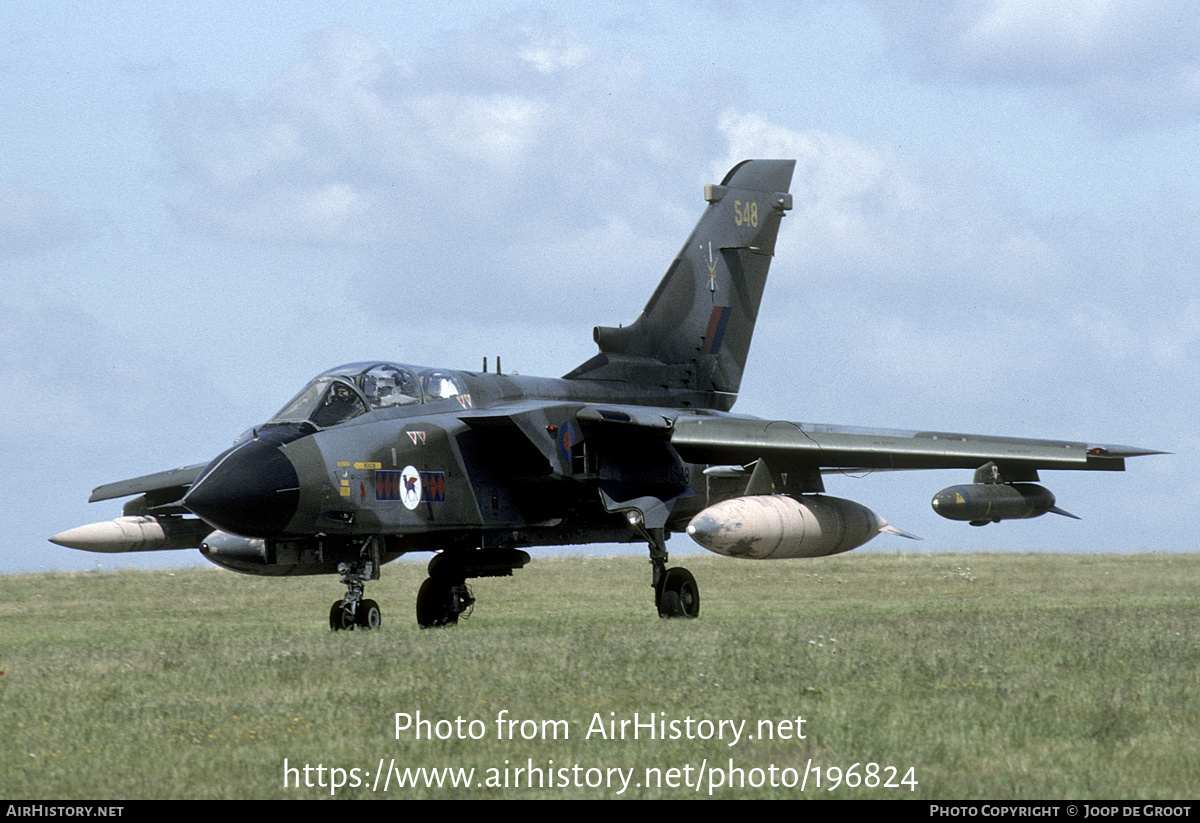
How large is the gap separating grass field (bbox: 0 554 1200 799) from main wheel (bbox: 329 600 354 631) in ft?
1.02

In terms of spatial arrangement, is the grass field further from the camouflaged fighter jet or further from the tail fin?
the tail fin

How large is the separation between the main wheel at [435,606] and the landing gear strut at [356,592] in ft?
4.64

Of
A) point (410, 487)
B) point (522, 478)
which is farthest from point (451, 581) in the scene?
point (410, 487)

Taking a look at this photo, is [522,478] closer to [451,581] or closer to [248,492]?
[451,581]

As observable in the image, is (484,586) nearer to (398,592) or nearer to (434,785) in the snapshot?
(398,592)

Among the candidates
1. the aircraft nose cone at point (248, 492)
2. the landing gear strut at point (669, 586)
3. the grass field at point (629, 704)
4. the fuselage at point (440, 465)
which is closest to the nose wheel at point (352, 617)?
the grass field at point (629, 704)

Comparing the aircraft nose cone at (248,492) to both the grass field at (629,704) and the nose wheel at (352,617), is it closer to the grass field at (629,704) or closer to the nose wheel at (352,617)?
the grass field at (629,704)

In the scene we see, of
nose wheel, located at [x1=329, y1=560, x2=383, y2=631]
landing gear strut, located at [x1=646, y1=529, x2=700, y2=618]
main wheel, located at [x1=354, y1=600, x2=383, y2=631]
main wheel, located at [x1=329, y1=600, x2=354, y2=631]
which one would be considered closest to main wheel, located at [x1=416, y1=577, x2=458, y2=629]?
main wheel, located at [x1=354, y1=600, x2=383, y2=631]

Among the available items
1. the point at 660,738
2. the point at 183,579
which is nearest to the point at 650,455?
the point at 660,738

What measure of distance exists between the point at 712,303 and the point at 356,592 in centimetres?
941

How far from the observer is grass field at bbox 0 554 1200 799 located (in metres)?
8.25

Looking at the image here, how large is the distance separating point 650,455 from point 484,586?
10092mm

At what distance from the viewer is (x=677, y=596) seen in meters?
19.2

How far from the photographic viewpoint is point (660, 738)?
9.36 metres
